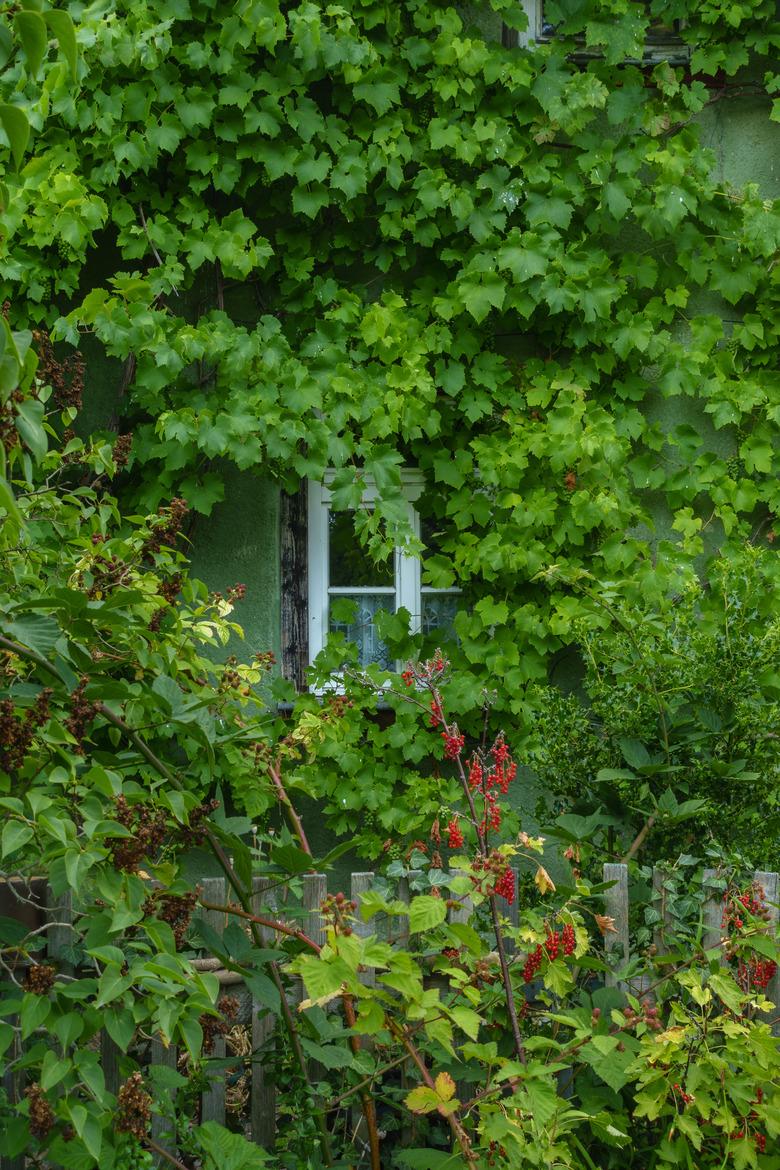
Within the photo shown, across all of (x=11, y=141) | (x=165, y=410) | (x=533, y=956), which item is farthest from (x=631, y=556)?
(x=11, y=141)

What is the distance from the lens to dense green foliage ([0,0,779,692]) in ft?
16.4

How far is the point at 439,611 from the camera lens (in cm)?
550

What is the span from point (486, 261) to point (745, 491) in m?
1.42

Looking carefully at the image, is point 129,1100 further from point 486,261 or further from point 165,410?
point 486,261

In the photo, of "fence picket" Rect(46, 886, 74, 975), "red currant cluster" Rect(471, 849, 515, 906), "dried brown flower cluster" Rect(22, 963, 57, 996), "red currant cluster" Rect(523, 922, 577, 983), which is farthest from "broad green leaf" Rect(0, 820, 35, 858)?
"red currant cluster" Rect(523, 922, 577, 983)

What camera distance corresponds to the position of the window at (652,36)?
17.9 ft

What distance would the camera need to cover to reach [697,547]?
5.23m

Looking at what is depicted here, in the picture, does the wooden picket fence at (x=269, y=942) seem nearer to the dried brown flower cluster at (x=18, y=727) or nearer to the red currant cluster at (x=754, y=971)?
the red currant cluster at (x=754, y=971)

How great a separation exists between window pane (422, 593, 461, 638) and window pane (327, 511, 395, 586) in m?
0.18

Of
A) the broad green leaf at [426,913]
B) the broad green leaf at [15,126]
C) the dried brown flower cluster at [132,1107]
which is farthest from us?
the broad green leaf at [426,913]

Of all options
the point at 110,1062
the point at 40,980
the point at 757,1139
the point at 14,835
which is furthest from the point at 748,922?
the point at 14,835

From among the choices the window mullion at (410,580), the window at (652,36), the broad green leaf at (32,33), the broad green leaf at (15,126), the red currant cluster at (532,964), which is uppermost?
the window at (652,36)

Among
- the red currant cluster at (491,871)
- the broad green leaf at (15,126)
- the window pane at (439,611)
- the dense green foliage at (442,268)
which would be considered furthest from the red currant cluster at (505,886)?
the window pane at (439,611)

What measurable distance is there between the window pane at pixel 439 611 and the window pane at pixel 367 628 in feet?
0.52
